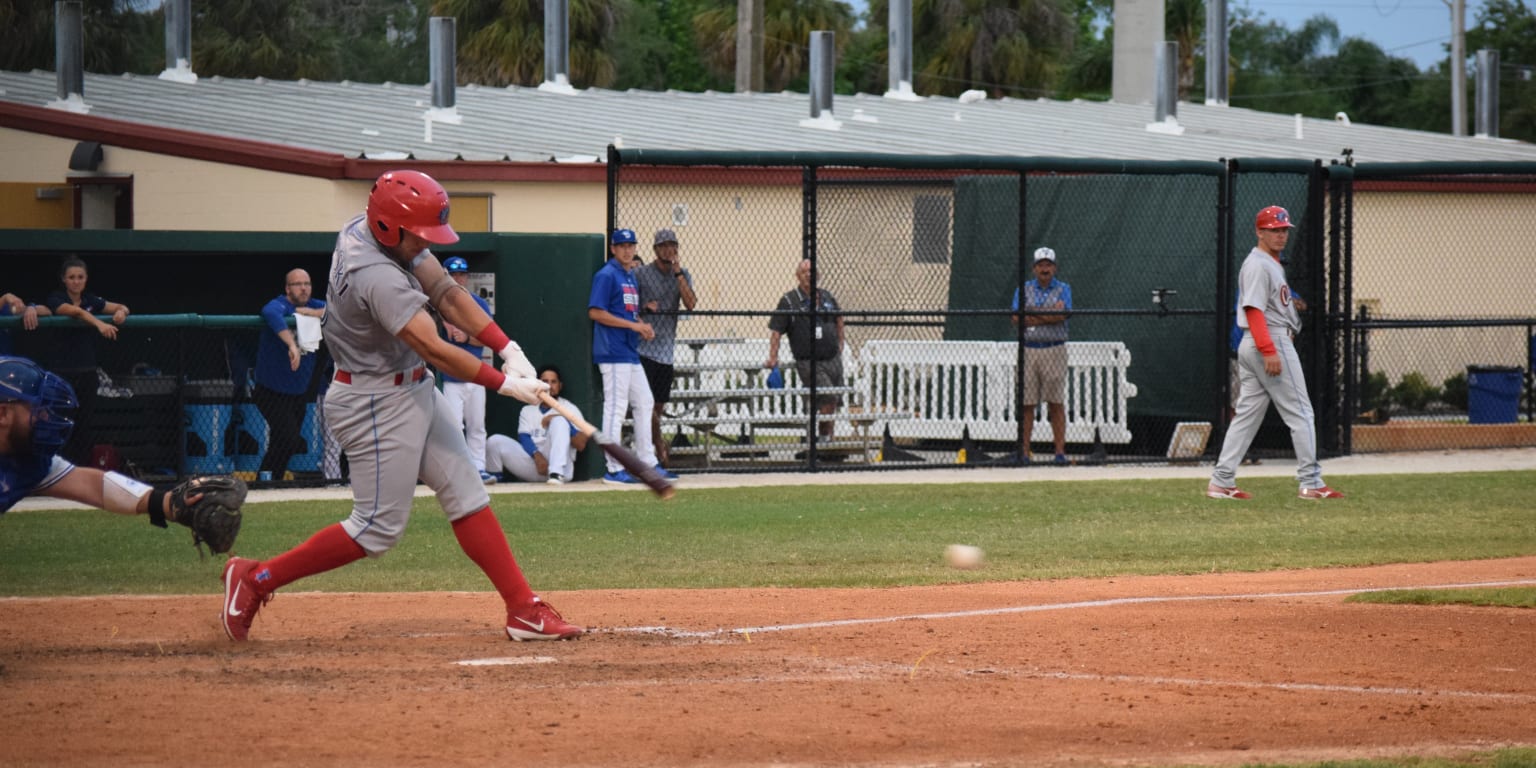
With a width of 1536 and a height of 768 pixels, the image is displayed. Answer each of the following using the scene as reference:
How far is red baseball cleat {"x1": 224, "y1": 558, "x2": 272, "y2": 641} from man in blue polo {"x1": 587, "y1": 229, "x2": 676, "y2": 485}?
22.7 ft

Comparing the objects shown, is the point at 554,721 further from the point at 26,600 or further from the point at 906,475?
the point at 906,475

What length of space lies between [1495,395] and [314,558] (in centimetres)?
1608

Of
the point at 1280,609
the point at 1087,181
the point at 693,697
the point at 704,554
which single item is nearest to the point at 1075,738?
the point at 693,697

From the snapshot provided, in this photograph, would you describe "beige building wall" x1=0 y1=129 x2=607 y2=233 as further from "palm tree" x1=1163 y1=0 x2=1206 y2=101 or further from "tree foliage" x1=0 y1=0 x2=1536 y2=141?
"palm tree" x1=1163 y1=0 x2=1206 y2=101

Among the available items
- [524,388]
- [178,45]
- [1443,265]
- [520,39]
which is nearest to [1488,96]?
[1443,265]

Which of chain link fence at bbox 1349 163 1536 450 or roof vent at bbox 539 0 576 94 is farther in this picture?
roof vent at bbox 539 0 576 94

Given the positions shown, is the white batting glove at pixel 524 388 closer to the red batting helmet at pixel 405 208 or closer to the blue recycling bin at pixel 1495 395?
the red batting helmet at pixel 405 208

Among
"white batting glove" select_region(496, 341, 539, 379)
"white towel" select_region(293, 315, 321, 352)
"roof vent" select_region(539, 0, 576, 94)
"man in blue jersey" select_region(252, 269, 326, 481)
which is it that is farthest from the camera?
"roof vent" select_region(539, 0, 576, 94)

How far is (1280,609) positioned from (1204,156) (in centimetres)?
1731

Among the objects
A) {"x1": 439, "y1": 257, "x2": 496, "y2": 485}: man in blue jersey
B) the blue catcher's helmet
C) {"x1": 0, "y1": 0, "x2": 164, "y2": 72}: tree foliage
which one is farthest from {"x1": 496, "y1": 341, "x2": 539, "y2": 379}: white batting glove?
{"x1": 0, "y1": 0, "x2": 164, "y2": 72}: tree foliage

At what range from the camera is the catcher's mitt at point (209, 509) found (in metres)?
7.05

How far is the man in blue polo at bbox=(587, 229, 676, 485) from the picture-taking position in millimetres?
13961

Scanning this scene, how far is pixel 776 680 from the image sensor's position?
6379mm

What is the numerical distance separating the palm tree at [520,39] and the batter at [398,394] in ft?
106
